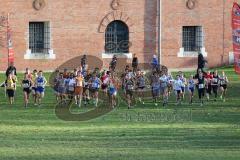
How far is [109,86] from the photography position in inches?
1800

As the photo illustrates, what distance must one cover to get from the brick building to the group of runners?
52.1 ft

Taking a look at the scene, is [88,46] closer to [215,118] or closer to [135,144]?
[215,118]

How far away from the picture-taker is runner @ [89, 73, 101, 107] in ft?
152

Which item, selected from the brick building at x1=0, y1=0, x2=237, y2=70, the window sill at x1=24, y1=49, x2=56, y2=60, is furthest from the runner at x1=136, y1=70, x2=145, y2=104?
the window sill at x1=24, y1=49, x2=56, y2=60

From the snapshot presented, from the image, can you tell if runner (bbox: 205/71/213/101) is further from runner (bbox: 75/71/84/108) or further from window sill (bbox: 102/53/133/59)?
window sill (bbox: 102/53/133/59)

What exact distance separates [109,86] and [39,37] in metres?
21.0

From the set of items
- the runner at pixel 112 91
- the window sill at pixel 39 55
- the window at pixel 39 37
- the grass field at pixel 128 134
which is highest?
the window at pixel 39 37

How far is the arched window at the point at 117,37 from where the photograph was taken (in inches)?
2633

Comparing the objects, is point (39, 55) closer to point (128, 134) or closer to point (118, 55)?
point (118, 55)

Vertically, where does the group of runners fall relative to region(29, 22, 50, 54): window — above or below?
below

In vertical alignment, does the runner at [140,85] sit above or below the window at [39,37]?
below

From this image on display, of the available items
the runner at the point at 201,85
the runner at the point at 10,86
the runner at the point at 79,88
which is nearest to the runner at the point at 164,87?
the runner at the point at 201,85

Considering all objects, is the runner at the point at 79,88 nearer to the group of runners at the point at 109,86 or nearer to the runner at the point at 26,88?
the group of runners at the point at 109,86

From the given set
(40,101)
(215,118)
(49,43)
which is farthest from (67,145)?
(49,43)
